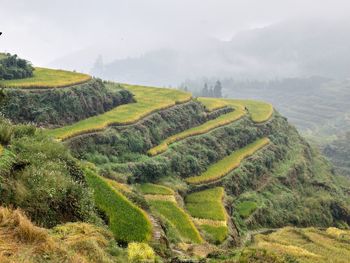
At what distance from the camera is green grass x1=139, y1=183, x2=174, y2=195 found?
39.7 meters

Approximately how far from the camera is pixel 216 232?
35.6m

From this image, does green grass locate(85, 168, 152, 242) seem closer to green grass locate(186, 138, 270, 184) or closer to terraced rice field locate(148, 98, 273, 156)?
terraced rice field locate(148, 98, 273, 156)

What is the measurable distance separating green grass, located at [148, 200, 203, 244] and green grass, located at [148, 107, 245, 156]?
36.6 feet

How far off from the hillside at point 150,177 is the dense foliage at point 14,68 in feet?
Result: 9.00

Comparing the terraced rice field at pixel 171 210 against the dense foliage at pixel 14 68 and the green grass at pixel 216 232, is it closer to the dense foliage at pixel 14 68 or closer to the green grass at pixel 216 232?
the green grass at pixel 216 232

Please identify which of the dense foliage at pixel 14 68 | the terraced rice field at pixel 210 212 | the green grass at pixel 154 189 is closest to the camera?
the terraced rice field at pixel 210 212

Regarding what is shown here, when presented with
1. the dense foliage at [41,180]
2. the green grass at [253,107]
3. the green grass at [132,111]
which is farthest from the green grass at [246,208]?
the dense foliage at [41,180]

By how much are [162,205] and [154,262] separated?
2035cm

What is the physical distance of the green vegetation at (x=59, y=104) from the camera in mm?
41000

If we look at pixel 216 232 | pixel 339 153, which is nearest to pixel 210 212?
pixel 216 232

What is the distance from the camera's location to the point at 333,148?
162 metres

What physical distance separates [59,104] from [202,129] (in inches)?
801

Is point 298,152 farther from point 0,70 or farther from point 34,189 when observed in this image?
point 34,189

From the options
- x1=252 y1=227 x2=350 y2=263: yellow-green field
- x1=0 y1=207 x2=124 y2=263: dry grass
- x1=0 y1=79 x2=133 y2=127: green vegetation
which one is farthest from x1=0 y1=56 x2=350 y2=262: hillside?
x1=252 y1=227 x2=350 y2=263: yellow-green field
